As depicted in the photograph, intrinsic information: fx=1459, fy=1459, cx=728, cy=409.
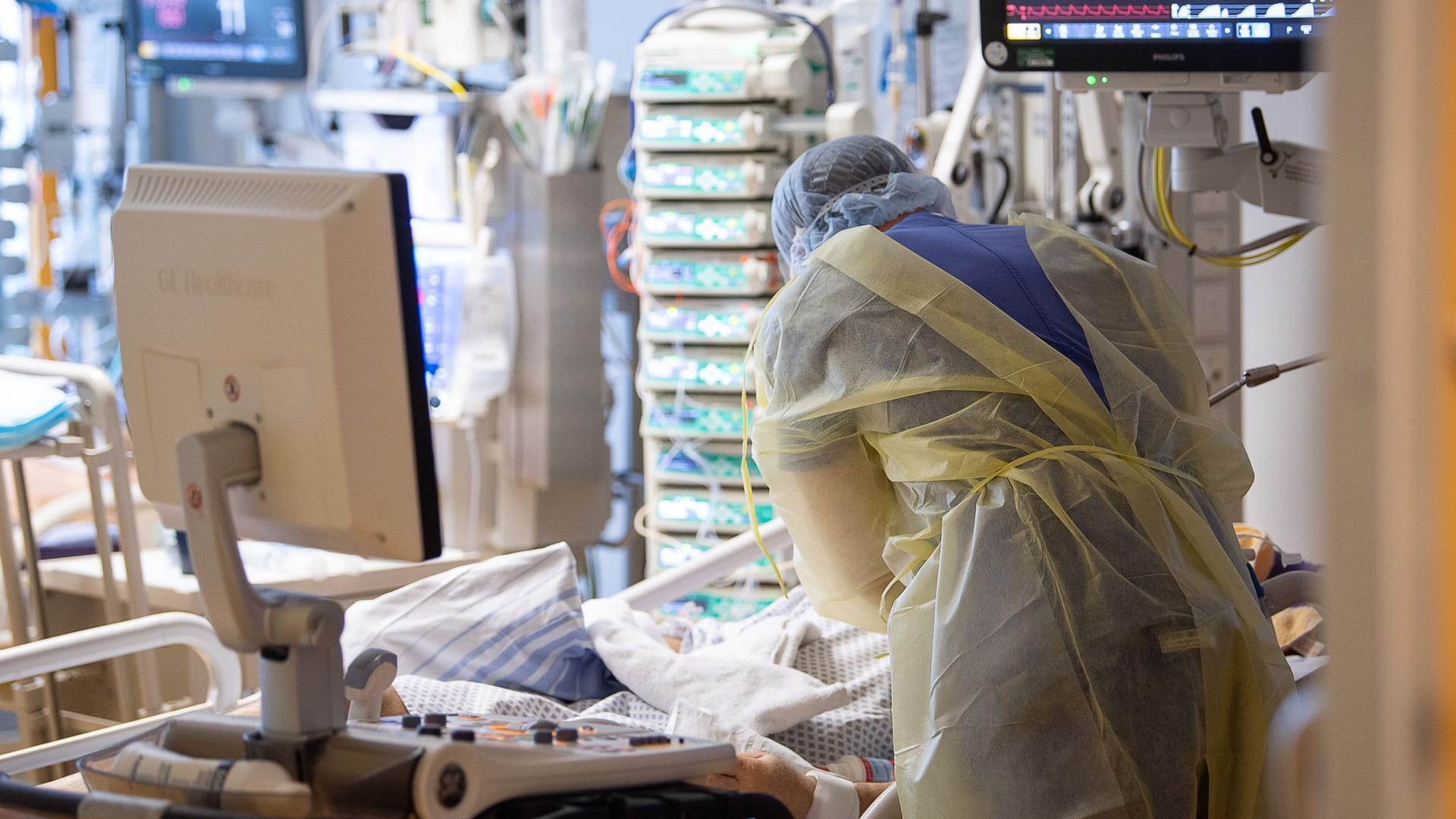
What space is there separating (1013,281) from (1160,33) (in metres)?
0.65

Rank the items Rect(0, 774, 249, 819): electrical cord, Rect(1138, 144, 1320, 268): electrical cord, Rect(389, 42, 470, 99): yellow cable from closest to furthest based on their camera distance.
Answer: Rect(0, 774, 249, 819): electrical cord < Rect(1138, 144, 1320, 268): electrical cord < Rect(389, 42, 470, 99): yellow cable

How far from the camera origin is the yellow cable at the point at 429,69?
15.6ft

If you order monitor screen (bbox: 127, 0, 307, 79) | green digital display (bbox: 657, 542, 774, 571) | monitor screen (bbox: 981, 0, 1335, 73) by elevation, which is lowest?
green digital display (bbox: 657, 542, 774, 571)

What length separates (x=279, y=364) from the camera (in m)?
1.41

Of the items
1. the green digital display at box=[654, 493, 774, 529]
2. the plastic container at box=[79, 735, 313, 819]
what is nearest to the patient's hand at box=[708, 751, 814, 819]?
the plastic container at box=[79, 735, 313, 819]

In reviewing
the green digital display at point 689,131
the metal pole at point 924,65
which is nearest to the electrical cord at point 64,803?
the green digital display at point 689,131

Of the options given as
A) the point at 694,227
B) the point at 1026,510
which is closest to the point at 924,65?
the point at 694,227

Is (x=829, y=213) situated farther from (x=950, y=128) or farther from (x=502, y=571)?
(x=950, y=128)

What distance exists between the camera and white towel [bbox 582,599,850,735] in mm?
2223

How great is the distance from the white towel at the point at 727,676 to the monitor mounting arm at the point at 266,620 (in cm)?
91

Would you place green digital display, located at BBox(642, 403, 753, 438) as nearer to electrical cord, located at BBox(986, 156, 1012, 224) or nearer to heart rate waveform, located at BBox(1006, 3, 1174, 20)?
electrical cord, located at BBox(986, 156, 1012, 224)

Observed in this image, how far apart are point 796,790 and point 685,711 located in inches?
13.8

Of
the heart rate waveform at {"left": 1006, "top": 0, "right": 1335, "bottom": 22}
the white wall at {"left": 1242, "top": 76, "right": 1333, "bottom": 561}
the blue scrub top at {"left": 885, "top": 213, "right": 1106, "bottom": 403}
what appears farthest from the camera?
the white wall at {"left": 1242, "top": 76, "right": 1333, "bottom": 561}

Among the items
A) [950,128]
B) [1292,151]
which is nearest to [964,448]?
[1292,151]
